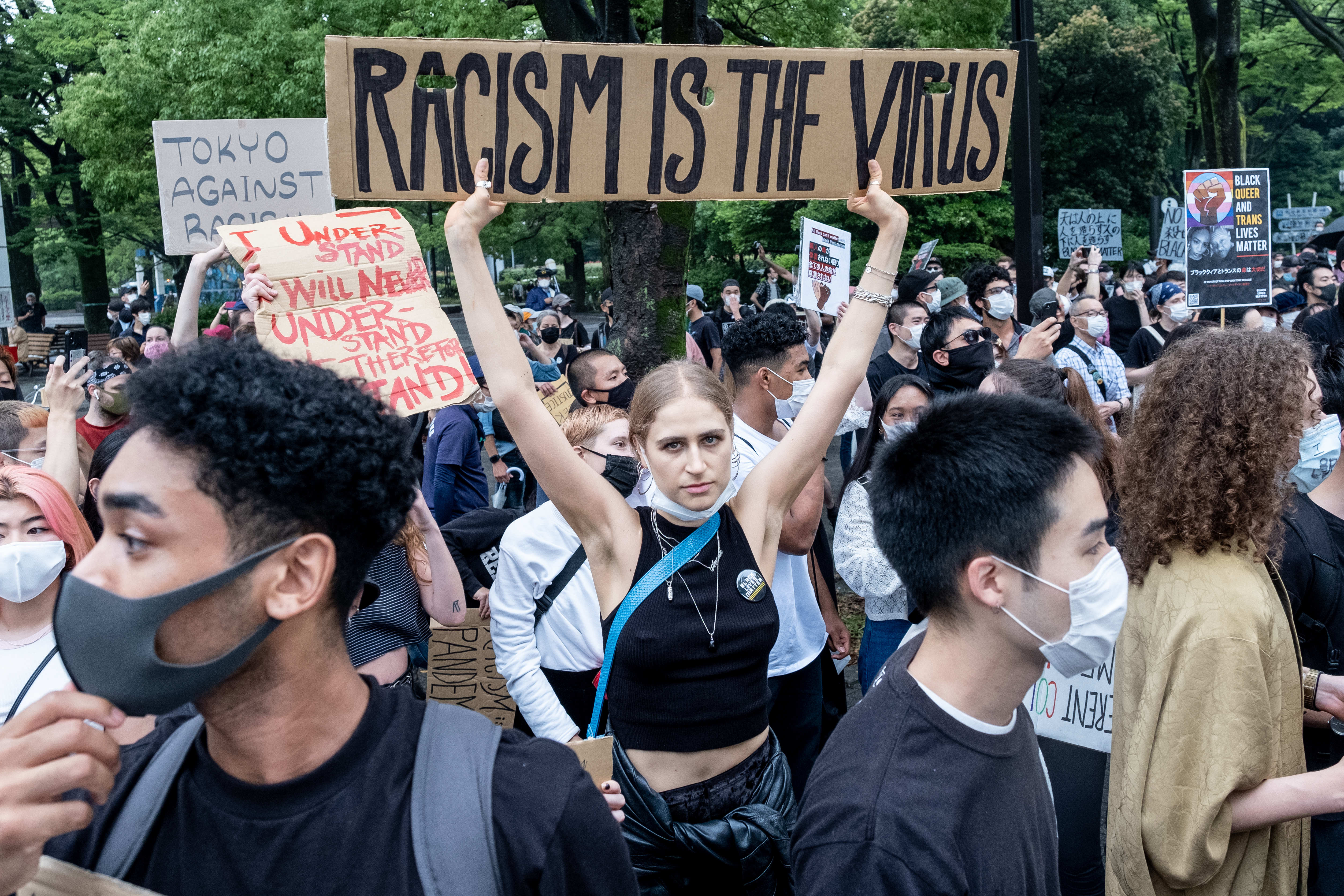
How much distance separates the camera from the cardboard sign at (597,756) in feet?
8.05

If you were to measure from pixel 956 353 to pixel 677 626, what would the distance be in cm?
431

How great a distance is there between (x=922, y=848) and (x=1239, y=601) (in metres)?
1.23

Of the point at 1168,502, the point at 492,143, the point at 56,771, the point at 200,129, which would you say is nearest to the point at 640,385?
the point at 492,143

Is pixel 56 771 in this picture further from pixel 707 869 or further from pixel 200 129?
pixel 200 129

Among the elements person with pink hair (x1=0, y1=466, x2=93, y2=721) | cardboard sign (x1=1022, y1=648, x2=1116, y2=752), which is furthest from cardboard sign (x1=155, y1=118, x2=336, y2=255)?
cardboard sign (x1=1022, y1=648, x2=1116, y2=752)

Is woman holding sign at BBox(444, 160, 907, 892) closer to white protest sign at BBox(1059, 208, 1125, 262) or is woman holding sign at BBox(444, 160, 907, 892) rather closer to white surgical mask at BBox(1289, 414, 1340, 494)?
white surgical mask at BBox(1289, 414, 1340, 494)

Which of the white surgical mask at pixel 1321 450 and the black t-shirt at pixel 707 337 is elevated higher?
the black t-shirt at pixel 707 337

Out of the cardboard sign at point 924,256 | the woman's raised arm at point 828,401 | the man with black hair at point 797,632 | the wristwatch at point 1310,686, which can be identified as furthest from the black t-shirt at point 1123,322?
the wristwatch at point 1310,686

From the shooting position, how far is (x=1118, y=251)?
1712 cm

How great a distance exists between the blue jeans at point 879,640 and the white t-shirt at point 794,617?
232mm

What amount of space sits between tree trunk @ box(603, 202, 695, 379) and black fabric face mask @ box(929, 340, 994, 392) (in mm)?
3173

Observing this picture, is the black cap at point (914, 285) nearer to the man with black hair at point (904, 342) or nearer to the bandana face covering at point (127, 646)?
the man with black hair at point (904, 342)

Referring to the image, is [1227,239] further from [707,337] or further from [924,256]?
[707,337]

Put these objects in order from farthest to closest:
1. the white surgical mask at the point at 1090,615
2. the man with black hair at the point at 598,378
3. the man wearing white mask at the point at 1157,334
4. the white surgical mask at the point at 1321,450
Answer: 1. the man wearing white mask at the point at 1157,334
2. the man with black hair at the point at 598,378
3. the white surgical mask at the point at 1321,450
4. the white surgical mask at the point at 1090,615
